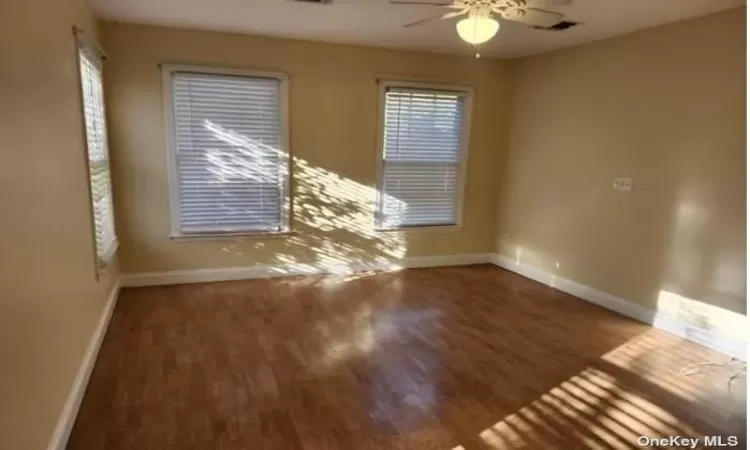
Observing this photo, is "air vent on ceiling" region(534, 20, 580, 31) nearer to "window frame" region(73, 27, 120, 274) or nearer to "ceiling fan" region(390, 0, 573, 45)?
"ceiling fan" region(390, 0, 573, 45)

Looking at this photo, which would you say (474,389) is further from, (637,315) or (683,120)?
(683,120)

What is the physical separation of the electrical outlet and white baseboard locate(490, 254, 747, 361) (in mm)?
956

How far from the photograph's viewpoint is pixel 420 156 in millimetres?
5430

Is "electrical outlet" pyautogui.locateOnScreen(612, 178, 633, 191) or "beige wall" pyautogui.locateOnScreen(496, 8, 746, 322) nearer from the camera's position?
"beige wall" pyautogui.locateOnScreen(496, 8, 746, 322)

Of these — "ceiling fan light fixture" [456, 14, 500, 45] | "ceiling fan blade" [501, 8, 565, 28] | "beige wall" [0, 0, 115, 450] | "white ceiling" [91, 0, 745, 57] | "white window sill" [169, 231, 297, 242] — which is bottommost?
"white window sill" [169, 231, 297, 242]

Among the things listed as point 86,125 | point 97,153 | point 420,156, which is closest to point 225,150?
point 97,153

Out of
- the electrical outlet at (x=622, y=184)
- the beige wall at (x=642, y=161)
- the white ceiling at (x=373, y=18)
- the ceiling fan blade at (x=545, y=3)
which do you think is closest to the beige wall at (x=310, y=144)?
the white ceiling at (x=373, y=18)

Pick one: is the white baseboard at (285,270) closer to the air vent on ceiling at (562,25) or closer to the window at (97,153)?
the window at (97,153)

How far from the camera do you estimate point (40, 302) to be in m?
2.05

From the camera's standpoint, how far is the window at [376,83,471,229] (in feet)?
17.2

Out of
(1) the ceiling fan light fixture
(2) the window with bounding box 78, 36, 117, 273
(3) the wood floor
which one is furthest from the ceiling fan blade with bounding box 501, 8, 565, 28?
(2) the window with bounding box 78, 36, 117, 273

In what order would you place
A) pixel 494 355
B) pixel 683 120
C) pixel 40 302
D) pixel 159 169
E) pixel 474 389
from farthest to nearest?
pixel 159 169
pixel 683 120
pixel 494 355
pixel 474 389
pixel 40 302

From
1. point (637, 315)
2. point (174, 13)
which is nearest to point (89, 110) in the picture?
point (174, 13)

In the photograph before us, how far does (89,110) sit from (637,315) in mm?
4511
